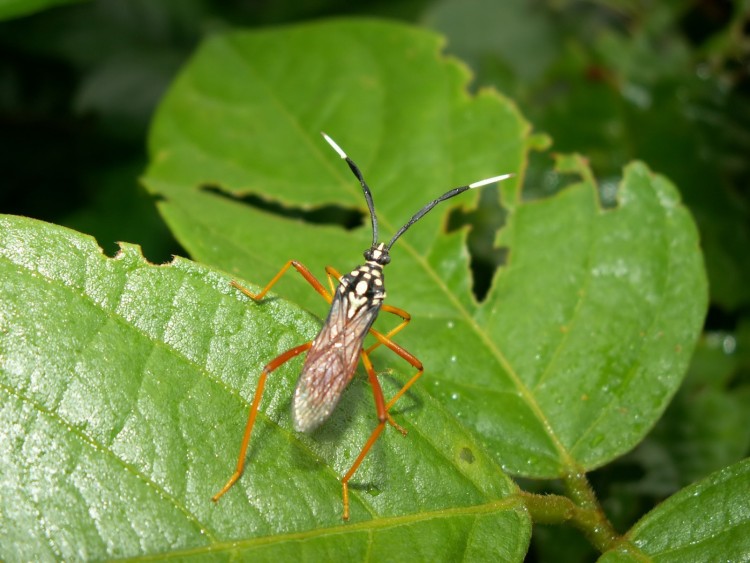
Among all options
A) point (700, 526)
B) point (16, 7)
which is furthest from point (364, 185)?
point (700, 526)

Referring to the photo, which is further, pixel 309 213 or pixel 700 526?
pixel 309 213

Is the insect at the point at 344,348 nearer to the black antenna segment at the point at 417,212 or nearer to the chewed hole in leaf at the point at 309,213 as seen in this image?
the black antenna segment at the point at 417,212

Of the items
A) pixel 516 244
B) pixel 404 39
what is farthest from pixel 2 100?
pixel 516 244

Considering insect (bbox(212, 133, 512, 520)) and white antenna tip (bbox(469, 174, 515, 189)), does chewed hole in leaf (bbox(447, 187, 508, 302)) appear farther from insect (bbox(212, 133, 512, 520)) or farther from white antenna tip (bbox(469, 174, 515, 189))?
insect (bbox(212, 133, 512, 520))

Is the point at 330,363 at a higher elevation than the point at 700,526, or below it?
higher

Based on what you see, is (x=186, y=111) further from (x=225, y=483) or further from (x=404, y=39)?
(x=225, y=483)

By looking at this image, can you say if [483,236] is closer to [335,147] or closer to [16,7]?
[335,147]
